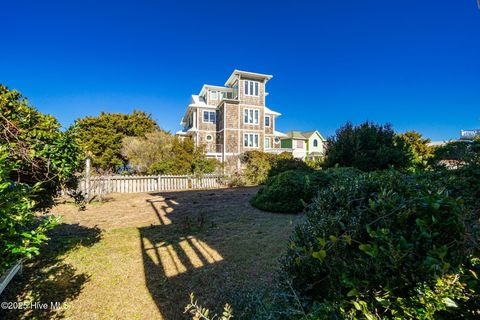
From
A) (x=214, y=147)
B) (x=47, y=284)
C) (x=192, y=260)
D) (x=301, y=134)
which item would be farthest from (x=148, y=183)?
(x=301, y=134)

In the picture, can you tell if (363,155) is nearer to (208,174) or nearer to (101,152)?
(208,174)

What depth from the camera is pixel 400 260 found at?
1337 millimetres

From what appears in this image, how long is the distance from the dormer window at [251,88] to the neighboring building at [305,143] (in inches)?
467

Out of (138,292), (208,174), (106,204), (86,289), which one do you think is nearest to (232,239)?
(138,292)

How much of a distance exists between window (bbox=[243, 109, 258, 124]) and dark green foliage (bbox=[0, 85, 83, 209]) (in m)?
21.0

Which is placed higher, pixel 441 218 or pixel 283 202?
pixel 441 218

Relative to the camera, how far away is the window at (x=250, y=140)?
24.0m

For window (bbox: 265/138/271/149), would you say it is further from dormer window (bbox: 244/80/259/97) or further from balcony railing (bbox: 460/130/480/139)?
balcony railing (bbox: 460/130/480/139)

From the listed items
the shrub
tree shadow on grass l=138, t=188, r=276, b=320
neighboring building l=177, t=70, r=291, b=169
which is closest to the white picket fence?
tree shadow on grass l=138, t=188, r=276, b=320

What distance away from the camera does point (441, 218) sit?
4.72 ft

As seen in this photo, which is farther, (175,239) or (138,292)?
(175,239)

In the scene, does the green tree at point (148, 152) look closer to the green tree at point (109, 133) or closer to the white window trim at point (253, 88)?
the green tree at point (109, 133)

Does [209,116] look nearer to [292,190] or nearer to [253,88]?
[253,88]

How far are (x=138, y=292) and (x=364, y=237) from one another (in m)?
3.03
